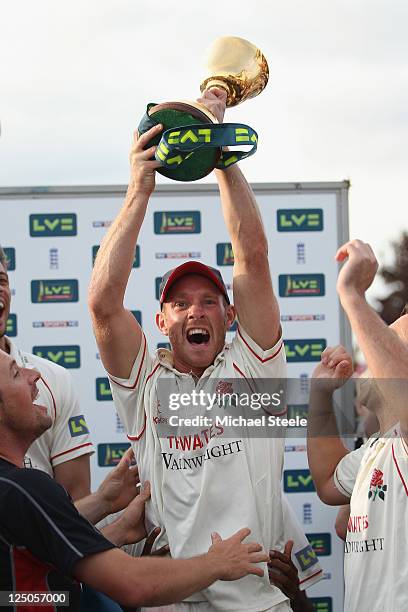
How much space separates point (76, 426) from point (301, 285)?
6.09ft

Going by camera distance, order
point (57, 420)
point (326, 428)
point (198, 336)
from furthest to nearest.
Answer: point (57, 420), point (326, 428), point (198, 336)

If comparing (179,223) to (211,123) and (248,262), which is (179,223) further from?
(211,123)

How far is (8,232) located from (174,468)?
250 cm

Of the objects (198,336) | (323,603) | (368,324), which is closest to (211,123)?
(198,336)

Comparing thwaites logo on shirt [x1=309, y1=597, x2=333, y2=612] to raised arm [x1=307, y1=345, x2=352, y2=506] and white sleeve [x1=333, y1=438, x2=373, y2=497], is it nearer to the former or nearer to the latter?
raised arm [x1=307, y1=345, x2=352, y2=506]

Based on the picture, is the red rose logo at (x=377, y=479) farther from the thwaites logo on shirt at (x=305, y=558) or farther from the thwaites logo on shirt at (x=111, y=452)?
the thwaites logo on shirt at (x=111, y=452)

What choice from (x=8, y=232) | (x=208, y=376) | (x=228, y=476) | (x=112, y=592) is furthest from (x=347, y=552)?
(x=8, y=232)

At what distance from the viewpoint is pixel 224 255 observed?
213 inches

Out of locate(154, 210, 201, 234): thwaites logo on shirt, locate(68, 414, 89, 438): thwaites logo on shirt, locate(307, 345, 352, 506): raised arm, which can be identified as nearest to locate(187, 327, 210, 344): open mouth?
locate(307, 345, 352, 506): raised arm

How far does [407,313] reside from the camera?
3490 millimetres

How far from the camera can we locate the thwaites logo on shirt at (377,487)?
319cm

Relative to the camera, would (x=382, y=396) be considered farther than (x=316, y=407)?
No

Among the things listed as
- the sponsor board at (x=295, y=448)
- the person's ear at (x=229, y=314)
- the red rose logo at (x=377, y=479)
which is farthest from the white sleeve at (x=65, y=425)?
the sponsor board at (x=295, y=448)

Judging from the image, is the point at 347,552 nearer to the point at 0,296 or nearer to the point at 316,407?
the point at 316,407
